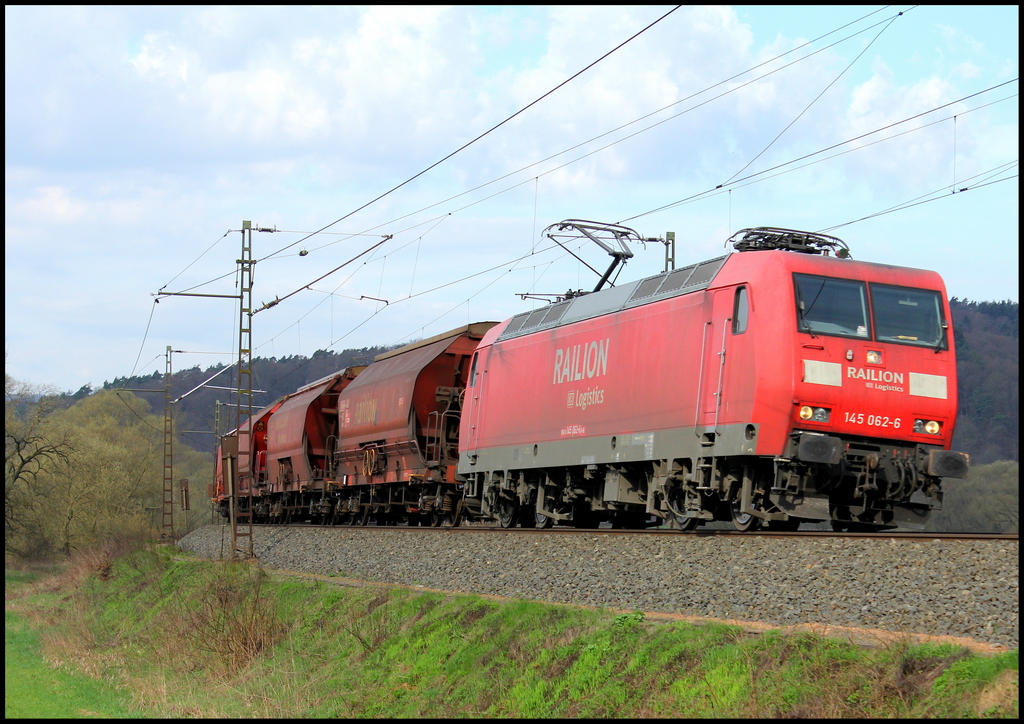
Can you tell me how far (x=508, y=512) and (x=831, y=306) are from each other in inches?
348

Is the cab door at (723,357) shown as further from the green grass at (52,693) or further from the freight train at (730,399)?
the green grass at (52,693)

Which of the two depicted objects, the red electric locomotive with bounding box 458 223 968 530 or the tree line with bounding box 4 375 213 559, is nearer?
the red electric locomotive with bounding box 458 223 968 530

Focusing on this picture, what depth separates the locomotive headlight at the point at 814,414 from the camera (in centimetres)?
1299

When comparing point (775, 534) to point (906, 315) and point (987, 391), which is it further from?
point (987, 391)

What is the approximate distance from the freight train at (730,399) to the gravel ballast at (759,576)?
1327 millimetres

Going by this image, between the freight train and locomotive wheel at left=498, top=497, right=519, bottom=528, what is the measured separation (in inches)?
1.8

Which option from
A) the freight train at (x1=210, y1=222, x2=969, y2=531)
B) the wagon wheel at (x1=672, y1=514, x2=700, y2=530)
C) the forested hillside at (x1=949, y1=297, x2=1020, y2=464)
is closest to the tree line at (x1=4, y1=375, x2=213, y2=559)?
the freight train at (x1=210, y1=222, x2=969, y2=531)

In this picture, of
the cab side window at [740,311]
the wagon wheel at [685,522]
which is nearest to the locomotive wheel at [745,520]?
the wagon wheel at [685,522]

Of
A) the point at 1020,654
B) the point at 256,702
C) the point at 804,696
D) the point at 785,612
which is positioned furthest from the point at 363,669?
the point at 1020,654

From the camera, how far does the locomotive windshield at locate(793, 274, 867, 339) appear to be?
13312 mm

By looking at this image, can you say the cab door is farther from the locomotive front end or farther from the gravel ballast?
Answer: the gravel ballast

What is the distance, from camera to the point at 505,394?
66.0 feet

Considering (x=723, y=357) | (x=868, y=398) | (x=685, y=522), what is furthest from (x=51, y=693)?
(x=868, y=398)

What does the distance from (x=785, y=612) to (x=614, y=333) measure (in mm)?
8262
